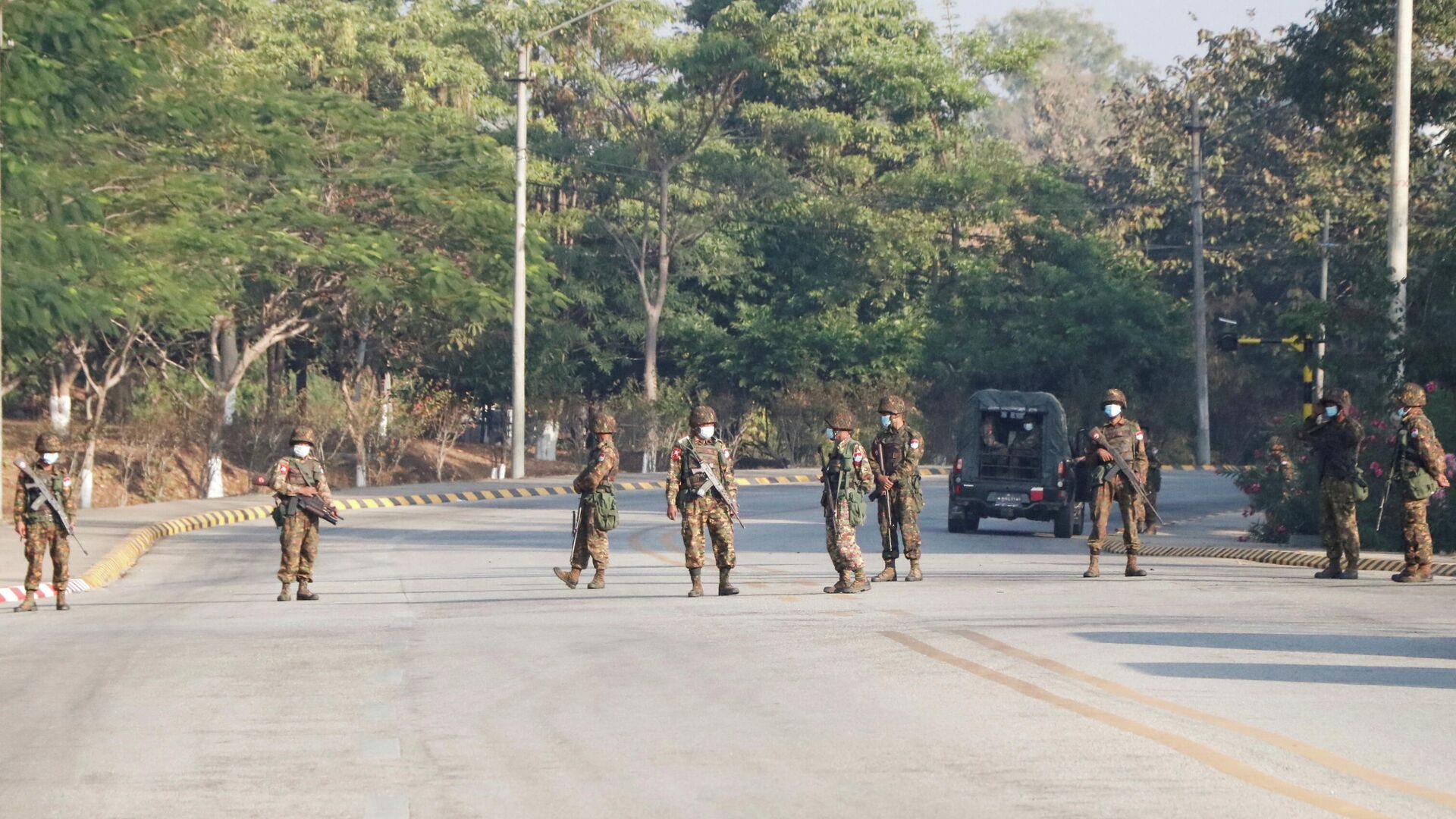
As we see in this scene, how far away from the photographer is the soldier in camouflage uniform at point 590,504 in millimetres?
18516

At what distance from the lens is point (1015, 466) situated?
29.8 meters

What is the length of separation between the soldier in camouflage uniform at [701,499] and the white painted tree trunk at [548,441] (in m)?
37.0

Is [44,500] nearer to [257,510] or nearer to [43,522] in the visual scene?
[43,522]

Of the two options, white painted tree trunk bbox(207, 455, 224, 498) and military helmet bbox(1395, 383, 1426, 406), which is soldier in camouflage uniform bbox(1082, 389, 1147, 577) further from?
white painted tree trunk bbox(207, 455, 224, 498)

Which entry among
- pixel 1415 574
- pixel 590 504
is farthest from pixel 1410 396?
pixel 590 504

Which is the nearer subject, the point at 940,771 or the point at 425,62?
the point at 940,771

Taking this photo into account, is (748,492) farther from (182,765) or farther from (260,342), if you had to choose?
(182,765)

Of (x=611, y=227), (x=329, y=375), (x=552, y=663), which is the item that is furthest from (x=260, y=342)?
(x=552, y=663)

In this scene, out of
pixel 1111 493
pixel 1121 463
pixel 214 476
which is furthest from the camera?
pixel 214 476

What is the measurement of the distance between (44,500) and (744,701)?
31.5 ft

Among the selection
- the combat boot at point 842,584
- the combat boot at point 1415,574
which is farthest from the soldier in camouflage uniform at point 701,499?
the combat boot at point 1415,574

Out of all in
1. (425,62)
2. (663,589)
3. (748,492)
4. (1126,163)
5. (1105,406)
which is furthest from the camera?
(1126,163)

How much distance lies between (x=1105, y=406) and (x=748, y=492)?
67.4ft

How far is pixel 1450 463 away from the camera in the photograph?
76.4ft
